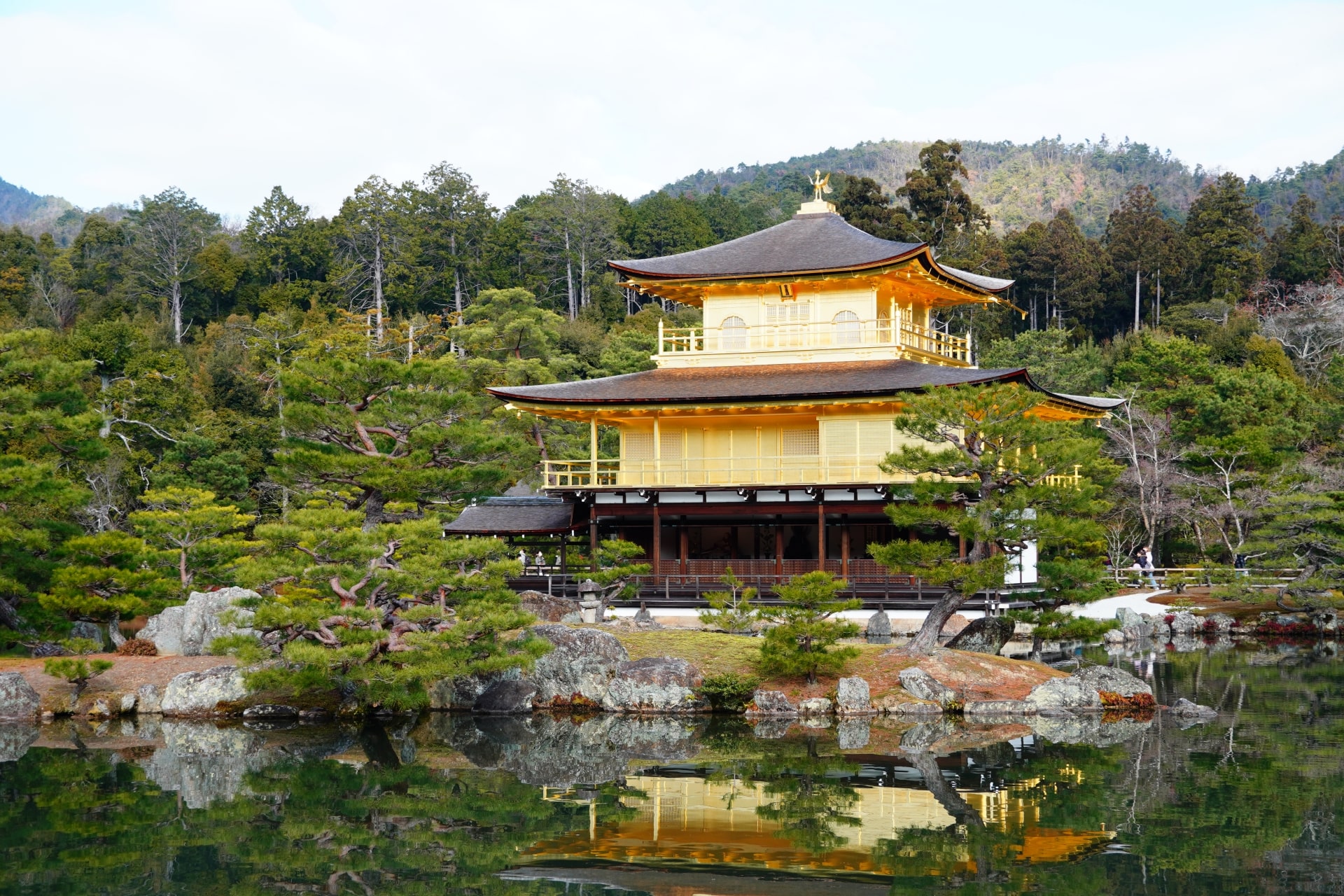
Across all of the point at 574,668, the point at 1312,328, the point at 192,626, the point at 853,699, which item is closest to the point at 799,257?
the point at 574,668

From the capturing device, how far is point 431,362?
23781 millimetres

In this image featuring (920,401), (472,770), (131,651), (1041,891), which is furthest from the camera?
(131,651)

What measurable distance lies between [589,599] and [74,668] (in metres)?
9.86

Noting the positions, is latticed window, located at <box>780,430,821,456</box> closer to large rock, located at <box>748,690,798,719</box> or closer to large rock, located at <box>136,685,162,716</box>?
large rock, located at <box>748,690,798,719</box>

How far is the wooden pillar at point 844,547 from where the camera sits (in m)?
27.6

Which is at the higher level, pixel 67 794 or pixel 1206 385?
pixel 1206 385

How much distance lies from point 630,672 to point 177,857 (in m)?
9.54

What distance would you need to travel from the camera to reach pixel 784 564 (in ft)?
93.2

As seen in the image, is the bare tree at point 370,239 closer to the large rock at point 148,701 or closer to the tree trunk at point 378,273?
the tree trunk at point 378,273

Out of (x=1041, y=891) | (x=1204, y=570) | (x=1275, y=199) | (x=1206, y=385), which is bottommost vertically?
(x=1204, y=570)

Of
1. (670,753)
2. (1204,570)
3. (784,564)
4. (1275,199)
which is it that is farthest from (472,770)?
(1275,199)

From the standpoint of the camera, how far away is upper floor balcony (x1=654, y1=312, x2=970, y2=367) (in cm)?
2977

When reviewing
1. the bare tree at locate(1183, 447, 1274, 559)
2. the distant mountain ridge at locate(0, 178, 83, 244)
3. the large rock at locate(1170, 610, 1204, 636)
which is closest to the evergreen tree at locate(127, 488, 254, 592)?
the large rock at locate(1170, 610, 1204, 636)

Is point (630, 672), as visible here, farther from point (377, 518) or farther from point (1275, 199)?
point (1275, 199)
